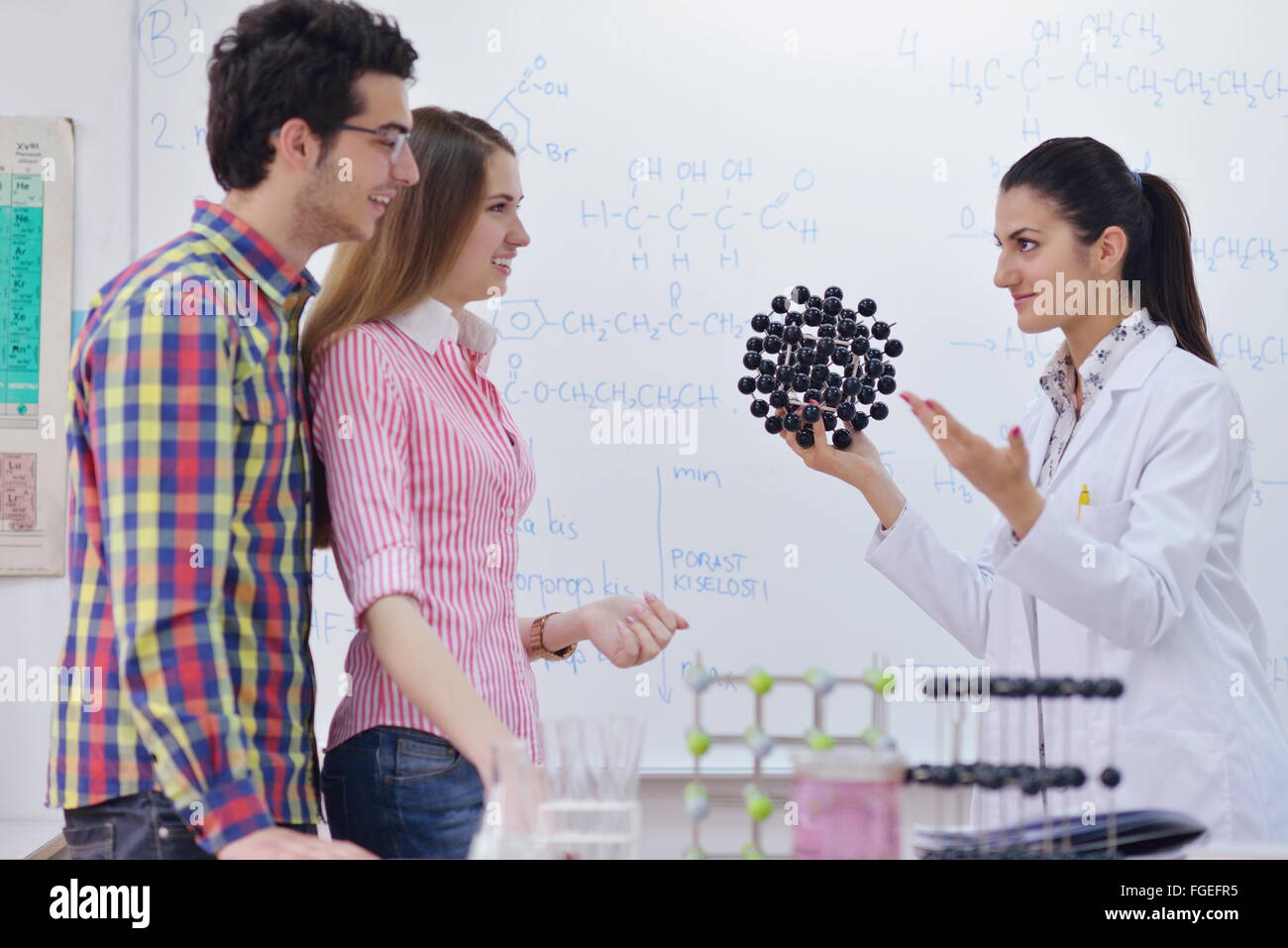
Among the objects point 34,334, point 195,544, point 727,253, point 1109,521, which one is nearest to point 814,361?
point 1109,521

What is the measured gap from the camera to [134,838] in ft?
3.55

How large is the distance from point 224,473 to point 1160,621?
3.57 feet

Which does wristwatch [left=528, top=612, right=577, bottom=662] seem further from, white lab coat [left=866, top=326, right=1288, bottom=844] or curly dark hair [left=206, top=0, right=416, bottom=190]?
curly dark hair [left=206, top=0, right=416, bottom=190]

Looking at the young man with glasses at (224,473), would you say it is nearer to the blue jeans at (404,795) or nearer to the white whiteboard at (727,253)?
the blue jeans at (404,795)

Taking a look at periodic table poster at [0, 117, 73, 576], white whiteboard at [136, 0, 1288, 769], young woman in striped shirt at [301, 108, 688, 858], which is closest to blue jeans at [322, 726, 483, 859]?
young woman in striped shirt at [301, 108, 688, 858]

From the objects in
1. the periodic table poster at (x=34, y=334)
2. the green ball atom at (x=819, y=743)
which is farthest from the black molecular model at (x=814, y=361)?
the periodic table poster at (x=34, y=334)

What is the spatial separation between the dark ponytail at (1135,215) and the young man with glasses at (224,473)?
38.5 inches

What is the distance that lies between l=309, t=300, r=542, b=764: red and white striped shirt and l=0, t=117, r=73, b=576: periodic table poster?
1575 millimetres

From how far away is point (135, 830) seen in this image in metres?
1.08

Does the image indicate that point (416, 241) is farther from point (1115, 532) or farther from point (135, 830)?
point (1115, 532)

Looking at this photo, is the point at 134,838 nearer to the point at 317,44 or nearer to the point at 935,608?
the point at 317,44

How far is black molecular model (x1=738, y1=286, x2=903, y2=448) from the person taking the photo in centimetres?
160

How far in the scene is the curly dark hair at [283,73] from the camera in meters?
1.20

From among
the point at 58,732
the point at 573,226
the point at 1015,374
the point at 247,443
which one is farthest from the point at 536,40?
the point at 58,732
